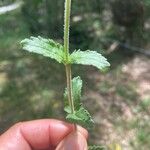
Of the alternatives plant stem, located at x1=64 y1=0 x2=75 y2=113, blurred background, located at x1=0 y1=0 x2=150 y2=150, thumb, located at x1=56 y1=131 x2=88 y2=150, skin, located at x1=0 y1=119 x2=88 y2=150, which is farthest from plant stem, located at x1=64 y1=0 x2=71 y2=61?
blurred background, located at x1=0 y1=0 x2=150 y2=150

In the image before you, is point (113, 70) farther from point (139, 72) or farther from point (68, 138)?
point (68, 138)

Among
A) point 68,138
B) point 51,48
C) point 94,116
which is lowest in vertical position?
point 94,116

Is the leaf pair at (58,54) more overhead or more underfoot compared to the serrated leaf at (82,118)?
more overhead

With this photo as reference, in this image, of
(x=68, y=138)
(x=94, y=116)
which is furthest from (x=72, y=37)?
(x=68, y=138)

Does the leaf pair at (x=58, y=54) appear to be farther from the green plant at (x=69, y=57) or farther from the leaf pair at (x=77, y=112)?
the leaf pair at (x=77, y=112)

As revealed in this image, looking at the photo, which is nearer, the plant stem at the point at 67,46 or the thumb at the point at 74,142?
the plant stem at the point at 67,46

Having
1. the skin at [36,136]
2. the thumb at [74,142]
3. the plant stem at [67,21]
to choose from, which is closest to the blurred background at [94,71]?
the skin at [36,136]

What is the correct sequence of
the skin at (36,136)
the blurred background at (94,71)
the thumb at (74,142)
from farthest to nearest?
the blurred background at (94,71)
the skin at (36,136)
the thumb at (74,142)
